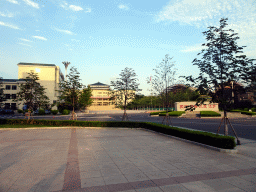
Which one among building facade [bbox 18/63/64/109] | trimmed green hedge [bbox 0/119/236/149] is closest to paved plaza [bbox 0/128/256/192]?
trimmed green hedge [bbox 0/119/236/149]

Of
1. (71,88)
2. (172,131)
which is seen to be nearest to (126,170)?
(172,131)

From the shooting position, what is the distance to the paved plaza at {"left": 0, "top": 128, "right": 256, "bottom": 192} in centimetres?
531

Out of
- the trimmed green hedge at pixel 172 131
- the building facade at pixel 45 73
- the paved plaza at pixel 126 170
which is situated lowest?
the paved plaza at pixel 126 170

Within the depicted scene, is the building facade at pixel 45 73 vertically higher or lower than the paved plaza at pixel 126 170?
higher

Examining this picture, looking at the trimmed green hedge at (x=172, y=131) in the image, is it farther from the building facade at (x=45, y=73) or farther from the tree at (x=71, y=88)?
the building facade at (x=45, y=73)

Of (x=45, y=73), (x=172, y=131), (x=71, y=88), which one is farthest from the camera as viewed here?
(x=45, y=73)

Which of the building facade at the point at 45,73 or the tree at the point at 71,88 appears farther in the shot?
the building facade at the point at 45,73

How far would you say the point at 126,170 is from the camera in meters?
6.65

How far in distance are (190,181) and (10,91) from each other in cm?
7720

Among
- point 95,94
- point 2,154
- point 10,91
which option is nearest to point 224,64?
point 2,154

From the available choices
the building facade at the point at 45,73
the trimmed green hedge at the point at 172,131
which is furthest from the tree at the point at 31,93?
the building facade at the point at 45,73

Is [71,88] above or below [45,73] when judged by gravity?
below

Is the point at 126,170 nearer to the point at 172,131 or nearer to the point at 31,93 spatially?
the point at 172,131

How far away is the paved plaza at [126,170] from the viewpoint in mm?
5312
